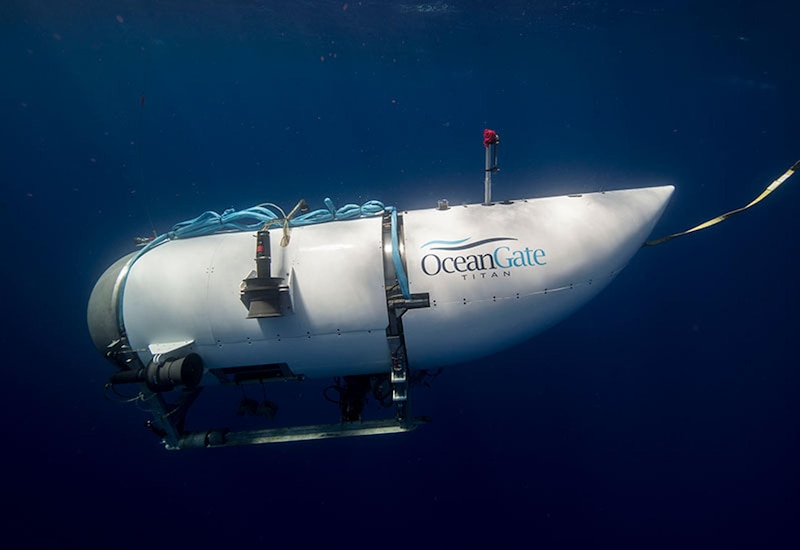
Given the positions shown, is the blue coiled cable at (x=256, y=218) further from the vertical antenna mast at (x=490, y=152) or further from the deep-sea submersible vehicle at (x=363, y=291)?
the vertical antenna mast at (x=490, y=152)

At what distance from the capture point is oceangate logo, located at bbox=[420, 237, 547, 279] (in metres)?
2.46

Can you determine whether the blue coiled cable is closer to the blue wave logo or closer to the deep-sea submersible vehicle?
the deep-sea submersible vehicle

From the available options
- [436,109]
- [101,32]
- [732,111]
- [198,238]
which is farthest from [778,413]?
[101,32]

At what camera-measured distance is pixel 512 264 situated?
246 centimetres

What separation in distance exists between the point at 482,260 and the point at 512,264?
0.78 feet

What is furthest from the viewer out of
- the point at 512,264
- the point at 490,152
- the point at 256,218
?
the point at 256,218

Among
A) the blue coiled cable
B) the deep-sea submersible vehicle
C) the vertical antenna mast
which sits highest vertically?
the vertical antenna mast

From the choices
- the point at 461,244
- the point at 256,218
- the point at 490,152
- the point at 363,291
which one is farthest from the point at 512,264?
the point at 256,218

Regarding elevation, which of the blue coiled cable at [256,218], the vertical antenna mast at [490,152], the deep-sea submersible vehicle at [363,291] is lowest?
the deep-sea submersible vehicle at [363,291]

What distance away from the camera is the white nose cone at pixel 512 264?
246 centimetres

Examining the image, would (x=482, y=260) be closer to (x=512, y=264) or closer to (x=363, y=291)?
(x=512, y=264)

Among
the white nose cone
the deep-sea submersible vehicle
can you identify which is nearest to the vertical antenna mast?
the deep-sea submersible vehicle

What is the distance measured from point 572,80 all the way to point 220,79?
1091 cm

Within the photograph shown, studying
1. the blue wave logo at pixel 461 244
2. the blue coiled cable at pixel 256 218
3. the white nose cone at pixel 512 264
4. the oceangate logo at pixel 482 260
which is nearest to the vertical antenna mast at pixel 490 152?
the white nose cone at pixel 512 264
